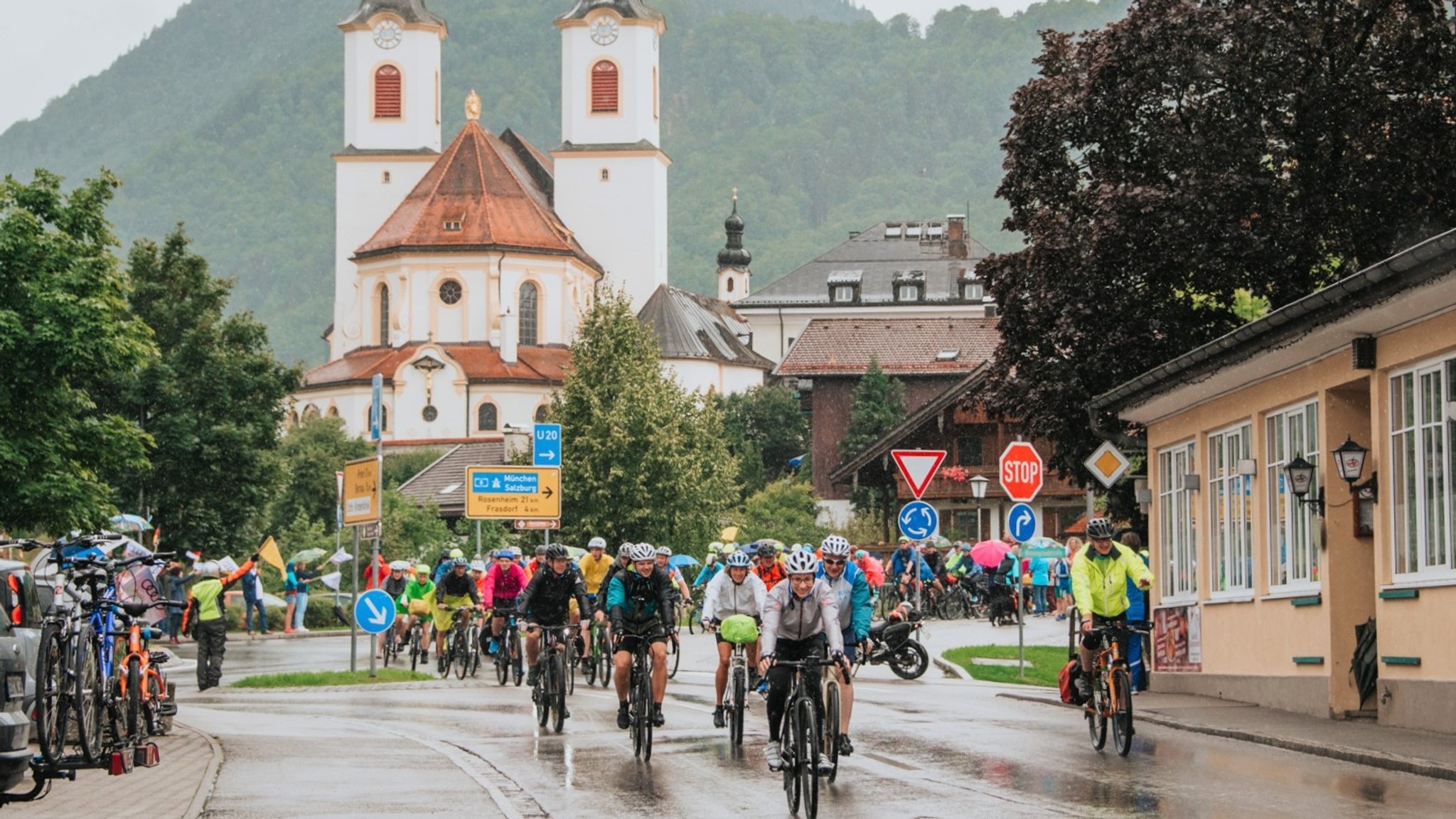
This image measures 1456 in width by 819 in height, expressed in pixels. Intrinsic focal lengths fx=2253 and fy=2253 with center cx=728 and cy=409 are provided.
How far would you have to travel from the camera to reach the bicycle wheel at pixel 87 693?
1235cm

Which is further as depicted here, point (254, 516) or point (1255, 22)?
point (254, 516)

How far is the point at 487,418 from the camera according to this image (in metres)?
115

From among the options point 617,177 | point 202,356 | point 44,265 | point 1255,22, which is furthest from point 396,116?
point 1255,22

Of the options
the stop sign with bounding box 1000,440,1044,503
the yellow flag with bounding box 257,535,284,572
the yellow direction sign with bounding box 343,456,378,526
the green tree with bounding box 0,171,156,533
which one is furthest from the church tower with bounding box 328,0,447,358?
the stop sign with bounding box 1000,440,1044,503

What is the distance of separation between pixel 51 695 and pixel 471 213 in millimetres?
105184

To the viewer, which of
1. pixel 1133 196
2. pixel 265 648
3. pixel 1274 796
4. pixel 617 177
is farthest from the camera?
pixel 617 177

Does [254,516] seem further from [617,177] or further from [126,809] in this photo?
[617,177]

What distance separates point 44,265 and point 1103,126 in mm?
16526

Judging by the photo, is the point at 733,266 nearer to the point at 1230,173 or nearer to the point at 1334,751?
the point at 1230,173

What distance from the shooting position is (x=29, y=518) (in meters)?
34.7

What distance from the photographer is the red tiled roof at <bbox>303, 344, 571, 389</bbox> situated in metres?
115

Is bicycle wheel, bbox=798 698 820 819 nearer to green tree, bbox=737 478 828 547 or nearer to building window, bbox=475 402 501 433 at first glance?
green tree, bbox=737 478 828 547

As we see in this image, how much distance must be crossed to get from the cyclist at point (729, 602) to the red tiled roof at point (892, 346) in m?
78.8

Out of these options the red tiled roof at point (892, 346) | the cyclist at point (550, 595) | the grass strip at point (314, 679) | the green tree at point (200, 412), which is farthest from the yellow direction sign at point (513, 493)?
the red tiled roof at point (892, 346)
